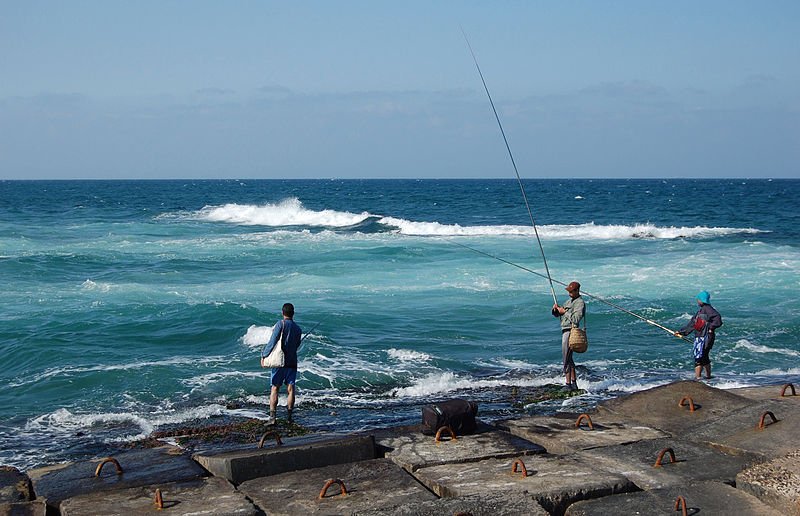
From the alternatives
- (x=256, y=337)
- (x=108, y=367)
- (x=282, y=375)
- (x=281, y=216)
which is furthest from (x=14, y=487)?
(x=281, y=216)

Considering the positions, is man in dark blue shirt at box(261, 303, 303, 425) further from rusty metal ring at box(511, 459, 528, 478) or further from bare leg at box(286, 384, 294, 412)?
rusty metal ring at box(511, 459, 528, 478)

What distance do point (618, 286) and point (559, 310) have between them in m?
9.45

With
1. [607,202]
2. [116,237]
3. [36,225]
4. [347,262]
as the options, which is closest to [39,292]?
[347,262]

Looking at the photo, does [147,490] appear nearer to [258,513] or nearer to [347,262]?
[258,513]

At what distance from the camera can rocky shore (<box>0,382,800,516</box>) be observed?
4.77 meters

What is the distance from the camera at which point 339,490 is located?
5.04 meters

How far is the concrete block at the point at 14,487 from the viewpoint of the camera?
5297 millimetres

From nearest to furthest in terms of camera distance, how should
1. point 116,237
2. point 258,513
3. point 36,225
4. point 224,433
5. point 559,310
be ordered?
1. point 258,513
2. point 224,433
3. point 559,310
4. point 116,237
5. point 36,225

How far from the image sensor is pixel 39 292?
57.5 feet

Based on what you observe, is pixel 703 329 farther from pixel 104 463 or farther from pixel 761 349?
pixel 104 463

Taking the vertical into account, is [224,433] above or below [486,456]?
below

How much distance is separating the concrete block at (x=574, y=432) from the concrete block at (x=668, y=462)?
169mm

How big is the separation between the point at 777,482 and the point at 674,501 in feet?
2.11

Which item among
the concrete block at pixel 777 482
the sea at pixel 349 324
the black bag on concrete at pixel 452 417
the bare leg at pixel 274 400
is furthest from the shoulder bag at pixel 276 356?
the concrete block at pixel 777 482
